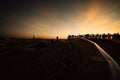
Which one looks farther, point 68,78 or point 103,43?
point 103,43

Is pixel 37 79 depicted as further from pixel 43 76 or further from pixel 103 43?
pixel 103 43

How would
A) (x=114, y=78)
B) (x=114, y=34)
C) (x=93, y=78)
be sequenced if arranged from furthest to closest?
(x=114, y=34) → (x=93, y=78) → (x=114, y=78)

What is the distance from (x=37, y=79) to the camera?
172 inches

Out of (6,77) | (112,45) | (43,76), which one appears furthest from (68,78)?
(112,45)

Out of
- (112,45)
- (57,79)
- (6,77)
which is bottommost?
(6,77)

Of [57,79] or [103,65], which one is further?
[57,79]

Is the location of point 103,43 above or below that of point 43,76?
above

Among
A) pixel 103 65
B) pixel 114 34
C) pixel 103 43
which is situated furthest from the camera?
pixel 114 34

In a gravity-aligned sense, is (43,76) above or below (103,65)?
below

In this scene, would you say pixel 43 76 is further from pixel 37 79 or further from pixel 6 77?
pixel 6 77

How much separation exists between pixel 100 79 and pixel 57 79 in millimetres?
2248

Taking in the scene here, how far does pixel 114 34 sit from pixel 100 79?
2005 cm

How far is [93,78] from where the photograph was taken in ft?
6.17

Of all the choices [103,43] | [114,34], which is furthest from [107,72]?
[114,34]
